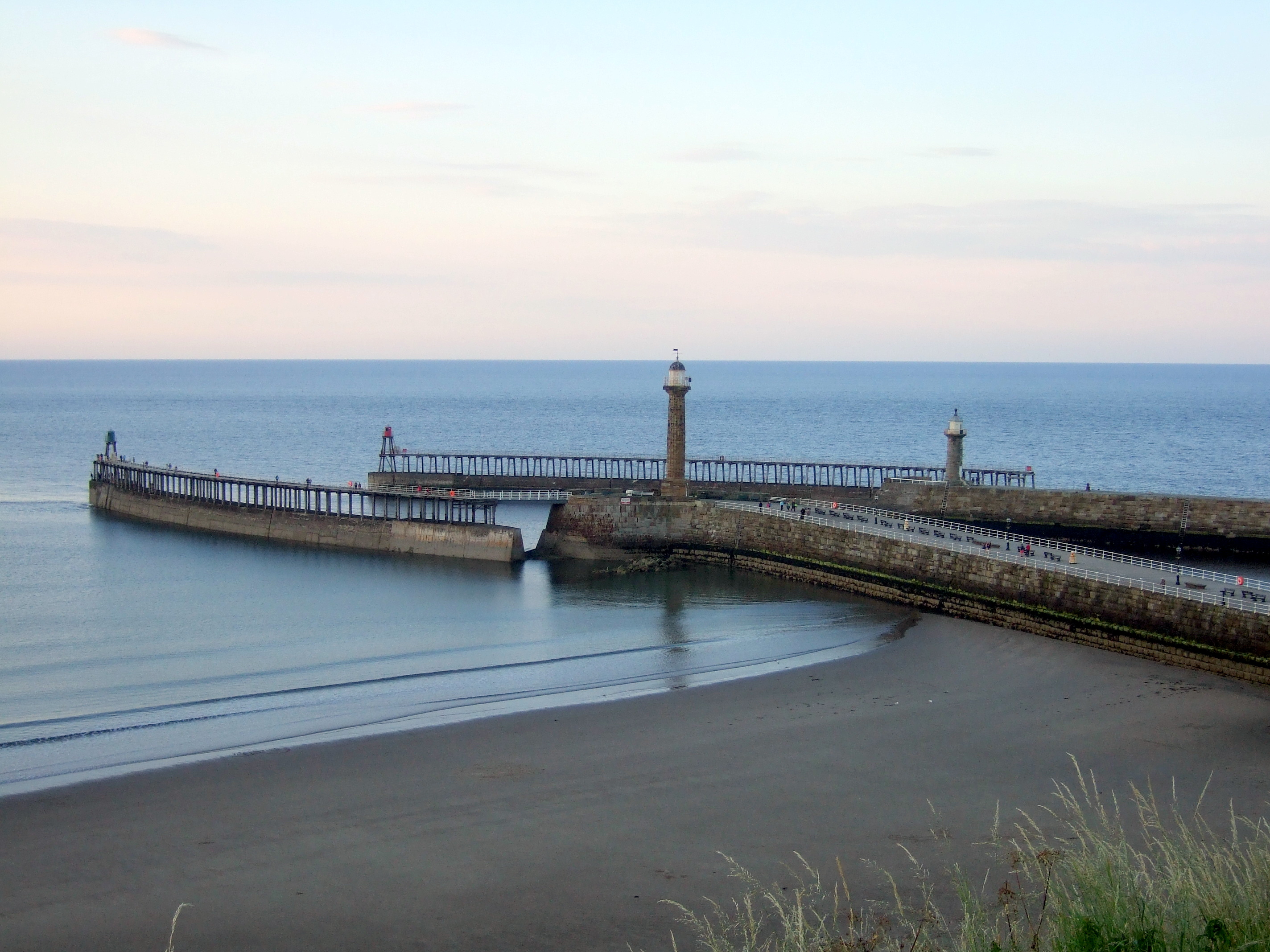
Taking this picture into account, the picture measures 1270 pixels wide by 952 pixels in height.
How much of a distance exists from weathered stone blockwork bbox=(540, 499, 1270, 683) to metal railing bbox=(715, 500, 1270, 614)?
218mm

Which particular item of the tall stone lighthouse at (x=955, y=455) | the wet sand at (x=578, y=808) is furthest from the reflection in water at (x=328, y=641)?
the tall stone lighthouse at (x=955, y=455)

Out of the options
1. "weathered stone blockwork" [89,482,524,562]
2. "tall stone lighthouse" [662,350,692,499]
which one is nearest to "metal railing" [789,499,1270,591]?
"tall stone lighthouse" [662,350,692,499]

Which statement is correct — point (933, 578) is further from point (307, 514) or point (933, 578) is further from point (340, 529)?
point (307, 514)

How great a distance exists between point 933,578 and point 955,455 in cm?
1819

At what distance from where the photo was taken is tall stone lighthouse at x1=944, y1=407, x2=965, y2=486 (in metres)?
54.2

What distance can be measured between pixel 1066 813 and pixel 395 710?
1437 centimetres

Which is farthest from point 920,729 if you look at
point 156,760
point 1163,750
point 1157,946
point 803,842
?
point 1157,946

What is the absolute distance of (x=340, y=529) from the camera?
52.8 meters

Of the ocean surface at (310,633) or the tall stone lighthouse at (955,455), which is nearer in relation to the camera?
the ocean surface at (310,633)

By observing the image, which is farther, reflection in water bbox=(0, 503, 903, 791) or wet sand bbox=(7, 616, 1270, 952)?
reflection in water bbox=(0, 503, 903, 791)

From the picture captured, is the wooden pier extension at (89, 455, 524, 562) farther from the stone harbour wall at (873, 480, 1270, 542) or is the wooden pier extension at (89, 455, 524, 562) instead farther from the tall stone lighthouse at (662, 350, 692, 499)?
the stone harbour wall at (873, 480, 1270, 542)

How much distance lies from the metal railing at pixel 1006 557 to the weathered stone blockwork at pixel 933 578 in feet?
0.71

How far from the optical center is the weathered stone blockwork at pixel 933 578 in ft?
95.8

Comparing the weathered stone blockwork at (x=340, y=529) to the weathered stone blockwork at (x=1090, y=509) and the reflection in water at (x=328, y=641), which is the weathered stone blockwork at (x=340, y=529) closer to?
the reflection in water at (x=328, y=641)
